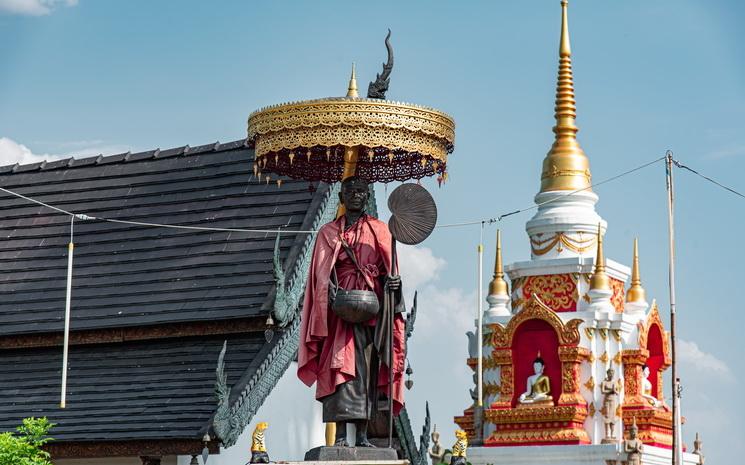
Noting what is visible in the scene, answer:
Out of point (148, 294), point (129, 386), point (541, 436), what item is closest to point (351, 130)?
point (129, 386)

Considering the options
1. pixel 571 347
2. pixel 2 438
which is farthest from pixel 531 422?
pixel 2 438

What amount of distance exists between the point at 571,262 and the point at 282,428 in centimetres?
1802

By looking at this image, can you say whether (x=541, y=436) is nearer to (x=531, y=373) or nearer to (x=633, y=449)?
(x=531, y=373)

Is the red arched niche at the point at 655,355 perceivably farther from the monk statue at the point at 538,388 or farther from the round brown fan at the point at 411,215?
the round brown fan at the point at 411,215

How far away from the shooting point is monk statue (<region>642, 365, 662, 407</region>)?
34.0 m

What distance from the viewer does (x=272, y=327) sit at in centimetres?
1667

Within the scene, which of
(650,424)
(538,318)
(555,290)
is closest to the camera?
(650,424)

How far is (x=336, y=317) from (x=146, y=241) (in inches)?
305

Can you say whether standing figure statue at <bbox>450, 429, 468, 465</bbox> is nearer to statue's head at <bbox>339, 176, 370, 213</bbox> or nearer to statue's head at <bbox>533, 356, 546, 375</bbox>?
statue's head at <bbox>339, 176, 370, 213</bbox>

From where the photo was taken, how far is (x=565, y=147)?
36.0 m

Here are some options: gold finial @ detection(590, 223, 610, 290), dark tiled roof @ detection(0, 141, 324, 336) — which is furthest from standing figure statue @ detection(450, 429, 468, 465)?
gold finial @ detection(590, 223, 610, 290)

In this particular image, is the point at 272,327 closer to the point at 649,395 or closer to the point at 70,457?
the point at 70,457

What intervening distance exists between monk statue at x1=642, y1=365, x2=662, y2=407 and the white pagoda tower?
4 cm

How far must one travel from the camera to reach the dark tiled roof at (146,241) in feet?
57.7
